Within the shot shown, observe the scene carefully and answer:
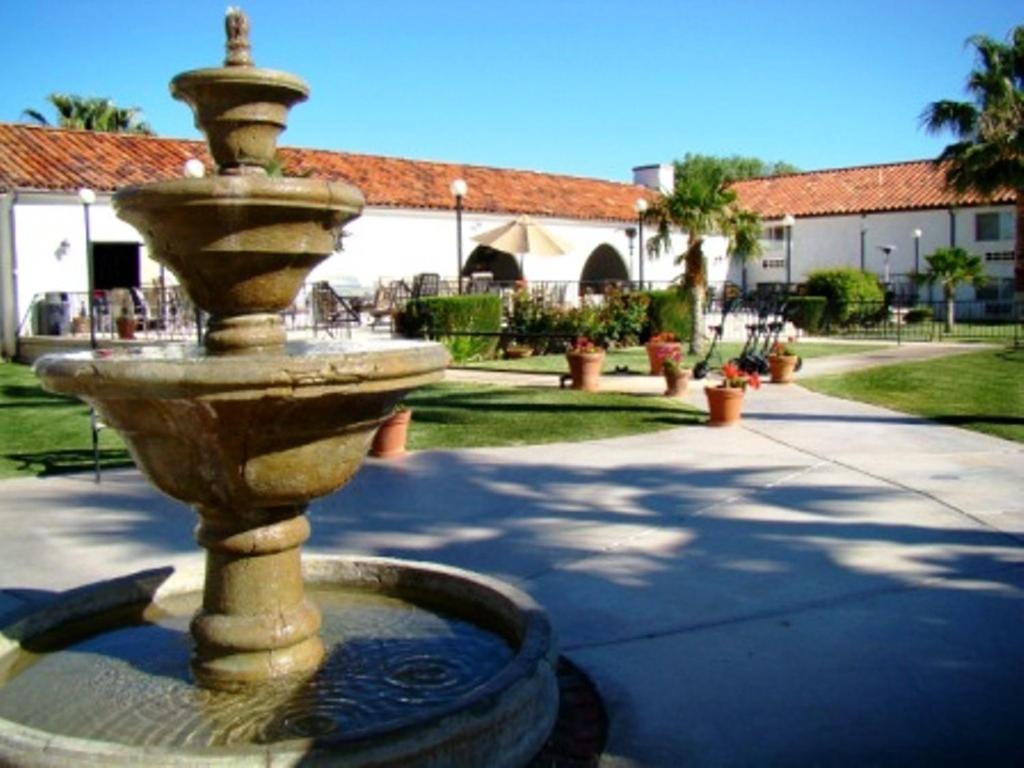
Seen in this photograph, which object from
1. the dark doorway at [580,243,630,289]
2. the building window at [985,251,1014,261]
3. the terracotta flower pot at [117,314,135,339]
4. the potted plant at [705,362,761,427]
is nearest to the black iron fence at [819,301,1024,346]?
the building window at [985,251,1014,261]

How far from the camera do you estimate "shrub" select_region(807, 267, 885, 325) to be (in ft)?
97.5

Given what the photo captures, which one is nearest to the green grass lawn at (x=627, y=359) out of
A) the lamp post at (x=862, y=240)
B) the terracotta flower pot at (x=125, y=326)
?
the terracotta flower pot at (x=125, y=326)

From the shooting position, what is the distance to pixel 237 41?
376 centimetres

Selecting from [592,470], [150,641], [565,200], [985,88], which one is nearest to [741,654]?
[150,641]

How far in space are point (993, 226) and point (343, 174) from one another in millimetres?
22878

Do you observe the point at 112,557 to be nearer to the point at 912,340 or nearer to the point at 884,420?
the point at 884,420

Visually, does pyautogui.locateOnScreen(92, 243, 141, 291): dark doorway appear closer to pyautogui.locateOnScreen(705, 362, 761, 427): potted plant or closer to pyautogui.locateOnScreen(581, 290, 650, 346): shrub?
pyautogui.locateOnScreen(581, 290, 650, 346): shrub

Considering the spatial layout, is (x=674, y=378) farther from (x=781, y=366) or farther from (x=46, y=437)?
(x=46, y=437)

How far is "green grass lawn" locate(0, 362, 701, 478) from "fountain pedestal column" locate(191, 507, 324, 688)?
5961mm

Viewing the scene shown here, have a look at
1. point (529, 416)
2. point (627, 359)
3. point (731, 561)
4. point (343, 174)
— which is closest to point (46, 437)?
point (529, 416)

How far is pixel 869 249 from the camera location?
1574 inches

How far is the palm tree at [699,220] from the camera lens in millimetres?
20359

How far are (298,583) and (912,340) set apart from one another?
24.2 m

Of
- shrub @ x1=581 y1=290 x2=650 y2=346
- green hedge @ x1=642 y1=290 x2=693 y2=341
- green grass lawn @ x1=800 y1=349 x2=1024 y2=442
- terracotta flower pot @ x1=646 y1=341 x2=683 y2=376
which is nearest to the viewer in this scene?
green grass lawn @ x1=800 y1=349 x2=1024 y2=442
